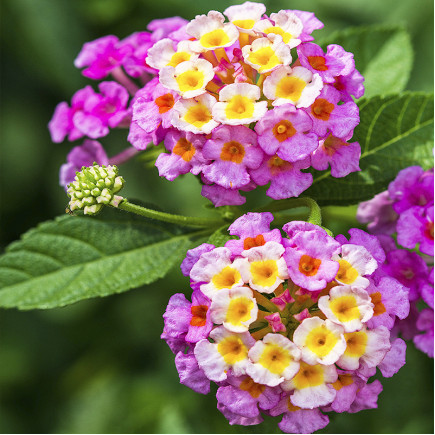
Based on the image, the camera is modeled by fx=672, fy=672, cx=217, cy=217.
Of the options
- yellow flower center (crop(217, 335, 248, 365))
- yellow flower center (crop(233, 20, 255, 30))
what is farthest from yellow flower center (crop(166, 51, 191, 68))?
yellow flower center (crop(217, 335, 248, 365))

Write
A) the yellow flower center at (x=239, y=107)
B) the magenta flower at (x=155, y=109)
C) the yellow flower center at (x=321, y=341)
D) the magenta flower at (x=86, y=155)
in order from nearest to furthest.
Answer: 1. the yellow flower center at (x=321, y=341)
2. the yellow flower center at (x=239, y=107)
3. the magenta flower at (x=155, y=109)
4. the magenta flower at (x=86, y=155)

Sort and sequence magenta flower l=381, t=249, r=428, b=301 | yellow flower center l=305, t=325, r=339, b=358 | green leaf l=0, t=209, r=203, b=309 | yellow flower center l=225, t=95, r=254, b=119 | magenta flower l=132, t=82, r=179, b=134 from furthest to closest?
green leaf l=0, t=209, r=203, b=309, magenta flower l=381, t=249, r=428, b=301, magenta flower l=132, t=82, r=179, b=134, yellow flower center l=225, t=95, r=254, b=119, yellow flower center l=305, t=325, r=339, b=358

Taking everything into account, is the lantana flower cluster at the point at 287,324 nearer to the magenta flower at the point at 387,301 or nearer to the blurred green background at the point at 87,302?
the magenta flower at the point at 387,301

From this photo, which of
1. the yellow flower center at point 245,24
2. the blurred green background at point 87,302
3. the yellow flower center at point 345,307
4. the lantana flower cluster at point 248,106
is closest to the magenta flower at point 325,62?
the lantana flower cluster at point 248,106

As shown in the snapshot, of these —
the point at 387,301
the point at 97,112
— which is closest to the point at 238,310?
the point at 387,301

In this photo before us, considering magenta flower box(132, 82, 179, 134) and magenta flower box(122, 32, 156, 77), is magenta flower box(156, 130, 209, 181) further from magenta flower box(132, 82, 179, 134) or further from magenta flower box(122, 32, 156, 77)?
magenta flower box(122, 32, 156, 77)

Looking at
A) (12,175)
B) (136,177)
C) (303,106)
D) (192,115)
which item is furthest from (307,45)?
(12,175)

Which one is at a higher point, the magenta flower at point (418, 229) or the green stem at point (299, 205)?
the green stem at point (299, 205)
